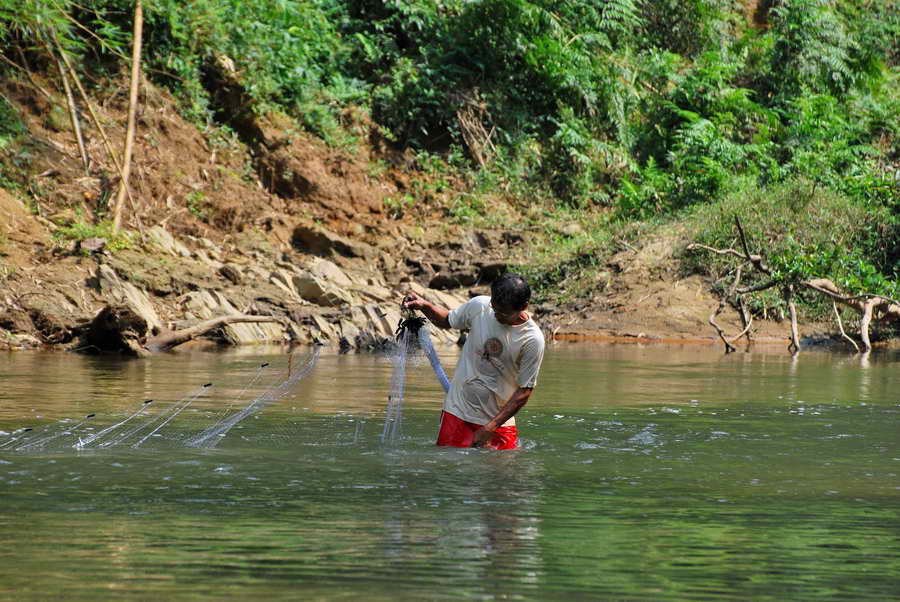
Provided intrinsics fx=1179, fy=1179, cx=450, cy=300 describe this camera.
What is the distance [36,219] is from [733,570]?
1778cm

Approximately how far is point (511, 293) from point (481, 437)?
1.10 metres

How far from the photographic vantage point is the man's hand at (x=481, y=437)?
7621 mm

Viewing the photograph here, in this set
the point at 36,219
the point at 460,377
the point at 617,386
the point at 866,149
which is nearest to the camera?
the point at 460,377

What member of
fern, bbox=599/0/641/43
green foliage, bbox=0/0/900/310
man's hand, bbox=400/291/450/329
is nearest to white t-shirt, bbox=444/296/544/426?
man's hand, bbox=400/291/450/329

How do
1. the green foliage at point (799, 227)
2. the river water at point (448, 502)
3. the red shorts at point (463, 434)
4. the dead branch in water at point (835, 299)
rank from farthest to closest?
the green foliage at point (799, 227), the dead branch in water at point (835, 299), the red shorts at point (463, 434), the river water at point (448, 502)

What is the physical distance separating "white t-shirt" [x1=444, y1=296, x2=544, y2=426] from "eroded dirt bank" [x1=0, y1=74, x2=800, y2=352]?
998 centimetres

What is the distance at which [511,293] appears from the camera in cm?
711

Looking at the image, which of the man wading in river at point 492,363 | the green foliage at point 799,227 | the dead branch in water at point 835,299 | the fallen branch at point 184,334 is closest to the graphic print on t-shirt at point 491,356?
the man wading in river at point 492,363

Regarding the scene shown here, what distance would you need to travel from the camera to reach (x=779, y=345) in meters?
22.5

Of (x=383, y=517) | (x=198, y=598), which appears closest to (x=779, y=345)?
(x=383, y=517)

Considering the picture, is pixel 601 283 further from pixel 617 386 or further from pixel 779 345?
pixel 617 386

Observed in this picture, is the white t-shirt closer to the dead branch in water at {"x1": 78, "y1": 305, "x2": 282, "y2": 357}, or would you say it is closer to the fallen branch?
the dead branch in water at {"x1": 78, "y1": 305, "x2": 282, "y2": 357}

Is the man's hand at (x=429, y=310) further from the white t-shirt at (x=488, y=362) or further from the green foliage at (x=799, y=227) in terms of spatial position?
the green foliage at (x=799, y=227)

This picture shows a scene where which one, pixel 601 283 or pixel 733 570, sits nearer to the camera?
pixel 733 570
